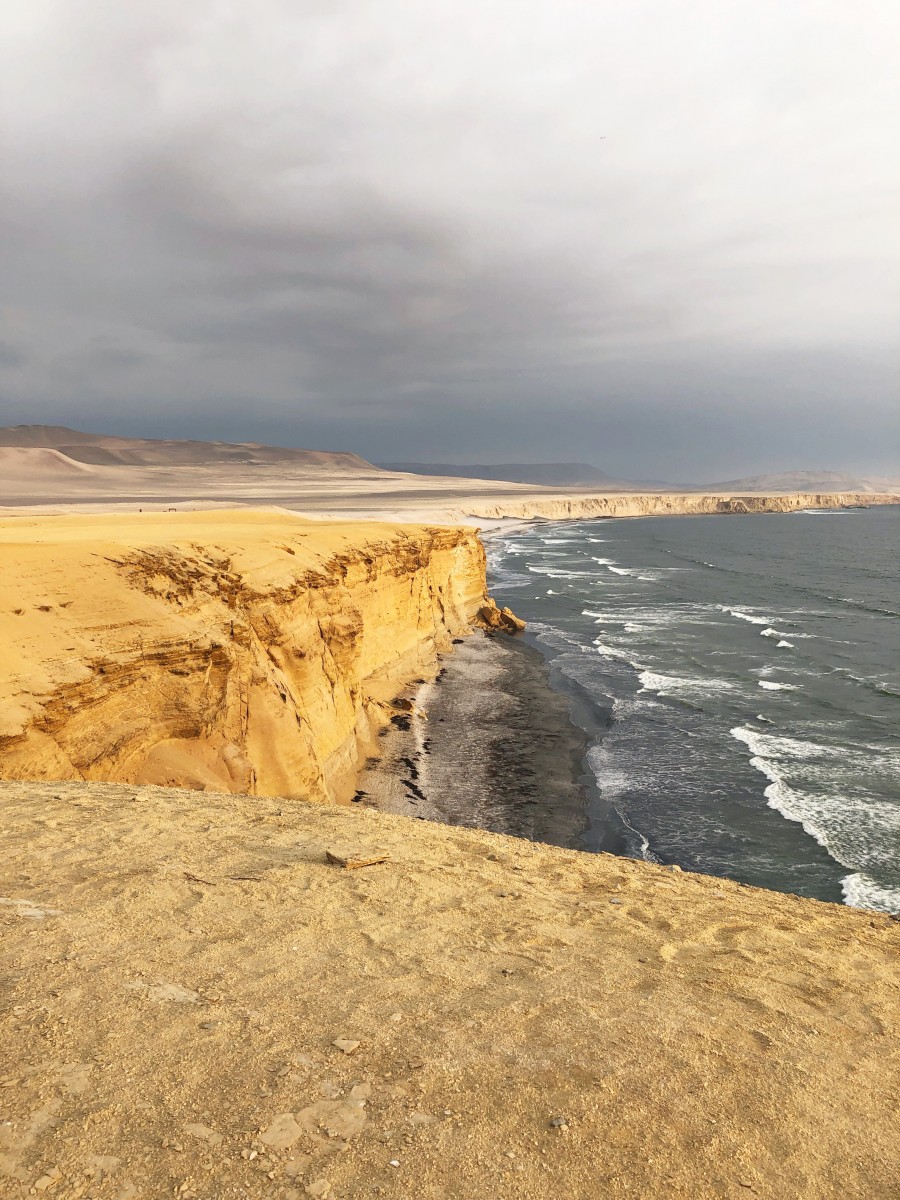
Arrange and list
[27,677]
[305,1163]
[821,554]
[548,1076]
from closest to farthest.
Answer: [305,1163] < [548,1076] < [27,677] < [821,554]

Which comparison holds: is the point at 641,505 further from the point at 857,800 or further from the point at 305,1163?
the point at 305,1163

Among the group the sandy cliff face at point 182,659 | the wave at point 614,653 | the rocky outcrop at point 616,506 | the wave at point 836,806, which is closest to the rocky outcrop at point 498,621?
the wave at point 614,653

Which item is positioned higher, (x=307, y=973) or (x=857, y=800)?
(x=307, y=973)

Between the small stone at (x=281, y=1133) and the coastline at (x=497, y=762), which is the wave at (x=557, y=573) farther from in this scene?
the small stone at (x=281, y=1133)

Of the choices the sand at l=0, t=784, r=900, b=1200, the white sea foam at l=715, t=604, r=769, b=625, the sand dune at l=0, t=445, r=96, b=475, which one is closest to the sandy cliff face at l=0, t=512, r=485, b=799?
the sand at l=0, t=784, r=900, b=1200

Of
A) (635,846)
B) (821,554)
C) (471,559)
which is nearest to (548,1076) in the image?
(635,846)

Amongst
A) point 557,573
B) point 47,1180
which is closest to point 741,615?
point 557,573

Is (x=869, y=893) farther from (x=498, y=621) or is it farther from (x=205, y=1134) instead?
(x=498, y=621)

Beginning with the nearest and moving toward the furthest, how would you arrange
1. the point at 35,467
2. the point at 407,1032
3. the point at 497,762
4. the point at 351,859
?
the point at 407,1032, the point at 351,859, the point at 497,762, the point at 35,467
